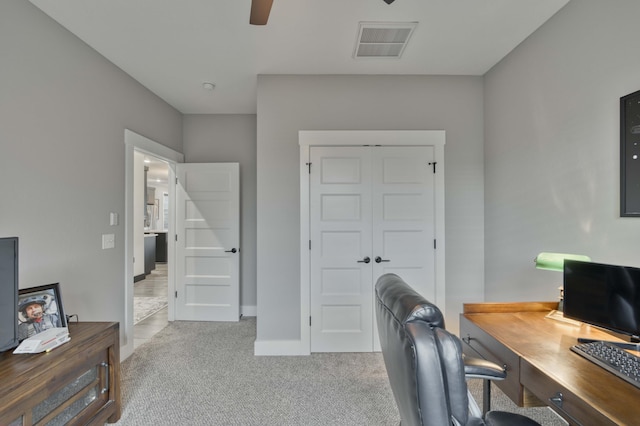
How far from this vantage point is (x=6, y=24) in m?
1.75

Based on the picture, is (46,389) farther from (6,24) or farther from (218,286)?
(218,286)

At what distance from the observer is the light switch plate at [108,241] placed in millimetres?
2586

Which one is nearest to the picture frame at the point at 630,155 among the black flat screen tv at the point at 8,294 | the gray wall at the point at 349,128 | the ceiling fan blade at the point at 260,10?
the gray wall at the point at 349,128

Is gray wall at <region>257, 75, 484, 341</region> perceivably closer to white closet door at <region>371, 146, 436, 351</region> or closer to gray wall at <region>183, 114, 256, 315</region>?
white closet door at <region>371, 146, 436, 351</region>

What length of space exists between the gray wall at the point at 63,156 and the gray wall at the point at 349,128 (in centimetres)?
132

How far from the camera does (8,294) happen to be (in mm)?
1454

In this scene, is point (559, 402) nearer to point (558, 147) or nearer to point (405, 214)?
point (558, 147)

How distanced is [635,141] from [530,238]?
978mm

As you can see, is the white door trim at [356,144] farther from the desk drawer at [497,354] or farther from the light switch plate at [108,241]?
the light switch plate at [108,241]

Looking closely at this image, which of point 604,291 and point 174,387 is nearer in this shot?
point 604,291

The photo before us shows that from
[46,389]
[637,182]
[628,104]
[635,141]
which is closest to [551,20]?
[628,104]

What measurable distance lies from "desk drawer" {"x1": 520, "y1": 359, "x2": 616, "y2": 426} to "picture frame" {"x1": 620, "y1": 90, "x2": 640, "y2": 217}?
1063 mm

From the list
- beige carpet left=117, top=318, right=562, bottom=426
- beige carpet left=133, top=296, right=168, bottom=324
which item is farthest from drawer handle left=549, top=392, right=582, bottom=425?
beige carpet left=133, top=296, right=168, bottom=324

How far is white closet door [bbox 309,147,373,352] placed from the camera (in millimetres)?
2895
